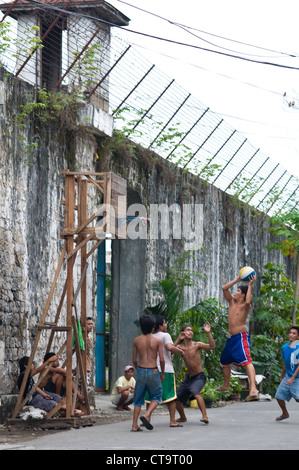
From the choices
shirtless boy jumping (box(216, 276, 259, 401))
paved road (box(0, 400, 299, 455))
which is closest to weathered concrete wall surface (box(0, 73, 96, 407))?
paved road (box(0, 400, 299, 455))

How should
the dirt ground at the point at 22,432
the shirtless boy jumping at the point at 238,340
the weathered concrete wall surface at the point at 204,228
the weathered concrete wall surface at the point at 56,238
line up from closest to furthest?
the dirt ground at the point at 22,432 → the weathered concrete wall surface at the point at 56,238 → the shirtless boy jumping at the point at 238,340 → the weathered concrete wall surface at the point at 204,228

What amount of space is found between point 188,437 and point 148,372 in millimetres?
1212

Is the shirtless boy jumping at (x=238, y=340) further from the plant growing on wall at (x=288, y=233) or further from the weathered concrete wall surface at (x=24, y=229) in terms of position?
the plant growing on wall at (x=288, y=233)

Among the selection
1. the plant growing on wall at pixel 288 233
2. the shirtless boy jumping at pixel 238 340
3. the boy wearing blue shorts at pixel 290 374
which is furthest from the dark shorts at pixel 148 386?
the plant growing on wall at pixel 288 233

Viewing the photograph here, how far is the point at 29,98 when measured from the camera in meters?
11.8

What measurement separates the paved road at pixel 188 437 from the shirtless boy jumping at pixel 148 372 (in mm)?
272

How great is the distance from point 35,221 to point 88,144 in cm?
238

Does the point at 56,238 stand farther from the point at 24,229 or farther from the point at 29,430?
the point at 29,430

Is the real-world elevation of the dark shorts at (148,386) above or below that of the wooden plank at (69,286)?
below

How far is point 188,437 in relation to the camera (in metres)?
9.00

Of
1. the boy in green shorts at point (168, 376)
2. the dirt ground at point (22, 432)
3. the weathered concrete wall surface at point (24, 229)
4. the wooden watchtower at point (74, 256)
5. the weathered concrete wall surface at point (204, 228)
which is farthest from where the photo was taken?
the weathered concrete wall surface at point (204, 228)

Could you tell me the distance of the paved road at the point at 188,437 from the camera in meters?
8.06

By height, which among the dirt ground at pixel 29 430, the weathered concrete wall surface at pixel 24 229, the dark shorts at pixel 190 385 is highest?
the weathered concrete wall surface at pixel 24 229

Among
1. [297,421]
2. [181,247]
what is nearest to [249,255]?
[181,247]
